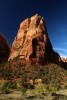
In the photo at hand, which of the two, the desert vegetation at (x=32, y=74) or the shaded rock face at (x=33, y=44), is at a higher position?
the shaded rock face at (x=33, y=44)

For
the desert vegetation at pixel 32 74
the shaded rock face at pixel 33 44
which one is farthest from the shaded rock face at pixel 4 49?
the desert vegetation at pixel 32 74

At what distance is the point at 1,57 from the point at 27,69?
28.5 metres

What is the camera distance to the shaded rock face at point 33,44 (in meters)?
165

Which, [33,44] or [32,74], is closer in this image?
[32,74]

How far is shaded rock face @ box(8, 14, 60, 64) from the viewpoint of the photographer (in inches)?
6506

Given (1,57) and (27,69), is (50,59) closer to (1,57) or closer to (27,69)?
(27,69)

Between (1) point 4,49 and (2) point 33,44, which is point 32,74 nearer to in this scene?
(2) point 33,44

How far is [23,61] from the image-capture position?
16300cm

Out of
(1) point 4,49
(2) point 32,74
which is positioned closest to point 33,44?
(2) point 32,74

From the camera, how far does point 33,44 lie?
168625 millimetres

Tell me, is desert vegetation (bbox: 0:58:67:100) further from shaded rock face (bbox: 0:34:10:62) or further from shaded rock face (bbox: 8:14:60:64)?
shaded rock face (bbox: 0:34:10:62)

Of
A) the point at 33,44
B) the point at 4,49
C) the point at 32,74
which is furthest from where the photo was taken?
the point at 4,49

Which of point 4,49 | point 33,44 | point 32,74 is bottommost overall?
point 32,74

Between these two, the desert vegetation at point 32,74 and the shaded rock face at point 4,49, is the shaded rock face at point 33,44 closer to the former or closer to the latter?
the desert vegetation at point 32,74
